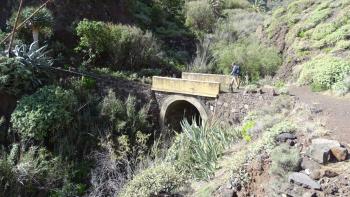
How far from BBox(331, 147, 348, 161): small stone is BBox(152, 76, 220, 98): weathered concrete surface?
21.9ft

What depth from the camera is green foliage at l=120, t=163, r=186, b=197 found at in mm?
8820

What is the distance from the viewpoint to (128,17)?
21516mm

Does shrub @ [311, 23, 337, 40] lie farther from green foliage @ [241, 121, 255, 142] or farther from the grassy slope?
green foliage @ [241, 121, 255, 142]

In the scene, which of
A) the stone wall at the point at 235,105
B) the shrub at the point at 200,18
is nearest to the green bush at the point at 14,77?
the stone wall at the point at 235,105

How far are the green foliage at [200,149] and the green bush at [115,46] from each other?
693 cm

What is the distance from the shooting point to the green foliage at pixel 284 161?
6.89 meters

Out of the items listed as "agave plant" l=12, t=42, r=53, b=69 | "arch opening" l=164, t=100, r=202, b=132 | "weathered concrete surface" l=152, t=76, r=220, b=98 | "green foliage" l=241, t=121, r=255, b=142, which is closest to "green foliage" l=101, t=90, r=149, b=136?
"arch opening" l=164, t=100, r=202, b=132

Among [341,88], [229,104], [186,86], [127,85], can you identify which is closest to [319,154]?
[341,88]

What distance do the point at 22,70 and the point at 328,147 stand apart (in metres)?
10.4

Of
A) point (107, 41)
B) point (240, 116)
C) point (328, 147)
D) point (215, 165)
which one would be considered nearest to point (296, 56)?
point (240, 116)

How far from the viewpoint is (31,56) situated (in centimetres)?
1396

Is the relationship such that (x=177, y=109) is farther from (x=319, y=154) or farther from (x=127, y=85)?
(x=319, y=154)

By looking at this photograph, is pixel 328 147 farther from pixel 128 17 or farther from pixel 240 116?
pixel 128 17

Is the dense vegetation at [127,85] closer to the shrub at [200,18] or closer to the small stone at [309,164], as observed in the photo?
the small stone at [309,164]
